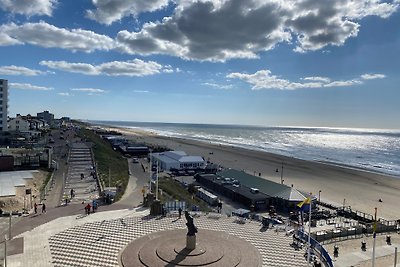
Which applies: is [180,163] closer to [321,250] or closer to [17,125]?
[321,250]

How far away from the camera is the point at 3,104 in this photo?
96750 millimetres

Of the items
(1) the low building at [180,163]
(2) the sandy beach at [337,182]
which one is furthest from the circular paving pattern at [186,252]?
(1) the low building at [180,163]

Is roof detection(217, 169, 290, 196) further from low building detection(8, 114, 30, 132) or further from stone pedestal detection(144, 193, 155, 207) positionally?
low building detection(8, 114, 30, 132)

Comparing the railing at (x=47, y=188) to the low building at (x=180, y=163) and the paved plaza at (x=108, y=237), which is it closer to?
the paved plaza at (x=108, y=237)

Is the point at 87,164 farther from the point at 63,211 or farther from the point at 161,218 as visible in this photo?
the point at 161,218

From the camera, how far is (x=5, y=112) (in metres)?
98.0

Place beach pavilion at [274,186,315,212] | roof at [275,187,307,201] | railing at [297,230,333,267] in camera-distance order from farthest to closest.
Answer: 1. roof at [275,187,307,201]
2. beach pavilion at [274,186,315,212]
3. railing at [297,230,333,267]

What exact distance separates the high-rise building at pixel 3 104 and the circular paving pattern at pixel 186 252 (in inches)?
3559

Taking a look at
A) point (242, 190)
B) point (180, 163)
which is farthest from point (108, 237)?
point (180, 163)

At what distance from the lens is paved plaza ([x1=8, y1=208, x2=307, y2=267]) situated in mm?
20609

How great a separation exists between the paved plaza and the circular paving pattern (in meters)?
0.77

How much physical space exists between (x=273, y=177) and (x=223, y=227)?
156ft

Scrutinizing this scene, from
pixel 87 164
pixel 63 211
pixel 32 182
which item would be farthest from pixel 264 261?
pixel 87 164

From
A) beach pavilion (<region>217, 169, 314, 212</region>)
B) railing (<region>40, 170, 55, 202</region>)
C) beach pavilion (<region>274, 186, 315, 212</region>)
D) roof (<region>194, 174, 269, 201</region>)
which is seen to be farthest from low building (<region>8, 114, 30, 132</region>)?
beach pavilion (<region>274, 186, 315, 212</region>)
